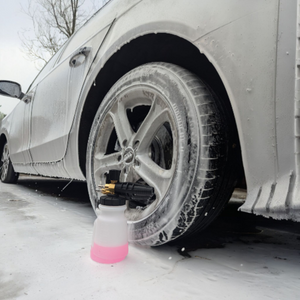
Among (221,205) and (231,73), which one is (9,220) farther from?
(231,73)

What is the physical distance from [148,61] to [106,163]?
0.56m

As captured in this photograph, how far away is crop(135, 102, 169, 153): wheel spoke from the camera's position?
3.45 feet

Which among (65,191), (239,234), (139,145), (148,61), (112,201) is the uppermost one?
(148,61)

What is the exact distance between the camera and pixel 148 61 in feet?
4.22

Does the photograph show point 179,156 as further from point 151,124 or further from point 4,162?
point 4,162

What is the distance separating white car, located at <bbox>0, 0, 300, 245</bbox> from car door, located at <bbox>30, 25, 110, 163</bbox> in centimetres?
2

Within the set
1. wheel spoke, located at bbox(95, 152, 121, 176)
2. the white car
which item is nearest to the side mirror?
the white car

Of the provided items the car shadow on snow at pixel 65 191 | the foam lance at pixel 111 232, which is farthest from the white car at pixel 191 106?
the car shadow on snow at pixel 65 191

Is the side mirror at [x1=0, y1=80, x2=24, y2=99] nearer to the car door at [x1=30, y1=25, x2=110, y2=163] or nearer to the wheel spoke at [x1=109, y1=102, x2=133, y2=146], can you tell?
the car door at [x1=30, y1=25, x2=110, y2=163]

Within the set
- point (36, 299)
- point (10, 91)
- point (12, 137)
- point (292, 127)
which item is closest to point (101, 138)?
point (36, 299)

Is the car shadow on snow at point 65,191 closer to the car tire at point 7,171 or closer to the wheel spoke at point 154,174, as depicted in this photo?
the car tire at point 7,171

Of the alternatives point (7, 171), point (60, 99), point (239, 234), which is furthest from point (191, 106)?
point (7, 171)

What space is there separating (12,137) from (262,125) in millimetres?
3263

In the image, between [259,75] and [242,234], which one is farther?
[242,234]
